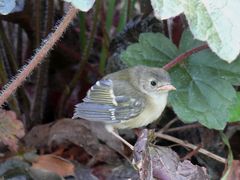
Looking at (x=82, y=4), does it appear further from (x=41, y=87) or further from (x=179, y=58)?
(x=41, y=87)

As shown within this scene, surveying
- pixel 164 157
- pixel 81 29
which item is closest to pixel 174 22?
pixel 81 29

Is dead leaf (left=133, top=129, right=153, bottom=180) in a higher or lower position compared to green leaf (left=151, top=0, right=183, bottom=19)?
lower

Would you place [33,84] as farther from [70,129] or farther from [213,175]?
[213,175]

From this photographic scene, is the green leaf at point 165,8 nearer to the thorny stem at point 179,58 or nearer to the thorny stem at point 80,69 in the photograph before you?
the thorny stem at point 179,58

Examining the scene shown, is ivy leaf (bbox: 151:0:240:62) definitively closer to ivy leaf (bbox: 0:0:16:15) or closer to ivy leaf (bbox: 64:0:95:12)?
ivy leaf (bbox: 64:0:95:12)

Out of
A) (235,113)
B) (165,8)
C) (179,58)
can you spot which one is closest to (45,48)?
(165,8)

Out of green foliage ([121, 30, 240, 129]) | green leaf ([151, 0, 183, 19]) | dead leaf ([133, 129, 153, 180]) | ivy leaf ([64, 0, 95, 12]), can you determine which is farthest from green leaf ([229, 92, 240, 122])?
ivy leaf ([64, 0, 95, 12])
